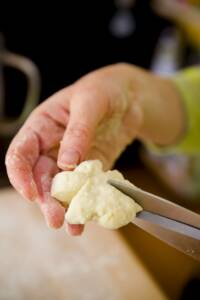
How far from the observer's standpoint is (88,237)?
35.9 inches

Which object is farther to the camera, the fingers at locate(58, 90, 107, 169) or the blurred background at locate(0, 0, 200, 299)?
the blurred background at locate(0, 0, 200, 299)

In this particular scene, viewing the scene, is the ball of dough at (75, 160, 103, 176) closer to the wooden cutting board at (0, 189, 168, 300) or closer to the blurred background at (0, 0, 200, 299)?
the wooden cutting board at (0, 189, 168, 300)

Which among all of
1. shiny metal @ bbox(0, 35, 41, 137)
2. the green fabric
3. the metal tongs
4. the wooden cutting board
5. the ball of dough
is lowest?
shiny metal @ bbox(0, 35, 41, 137)

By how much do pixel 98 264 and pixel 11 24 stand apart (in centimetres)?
101

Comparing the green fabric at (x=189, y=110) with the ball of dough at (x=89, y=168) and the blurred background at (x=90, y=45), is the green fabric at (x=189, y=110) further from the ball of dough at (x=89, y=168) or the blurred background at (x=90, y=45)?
the blurred background at (x=90, y=45)

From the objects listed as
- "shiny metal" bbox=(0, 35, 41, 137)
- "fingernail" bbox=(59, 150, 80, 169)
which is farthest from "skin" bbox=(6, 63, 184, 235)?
"shiny metal" bbox=(0, 35, 41, 137)

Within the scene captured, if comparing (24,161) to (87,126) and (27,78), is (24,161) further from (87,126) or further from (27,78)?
(27,78)

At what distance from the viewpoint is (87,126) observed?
629 millimetres

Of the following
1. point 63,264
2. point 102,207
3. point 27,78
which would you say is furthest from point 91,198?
point 27,78

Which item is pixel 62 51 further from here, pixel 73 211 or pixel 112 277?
pixel 73 211

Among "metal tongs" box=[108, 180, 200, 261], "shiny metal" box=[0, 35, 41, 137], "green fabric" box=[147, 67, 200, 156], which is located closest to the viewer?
"metal tongs" box=[108, 180, 200, 261]

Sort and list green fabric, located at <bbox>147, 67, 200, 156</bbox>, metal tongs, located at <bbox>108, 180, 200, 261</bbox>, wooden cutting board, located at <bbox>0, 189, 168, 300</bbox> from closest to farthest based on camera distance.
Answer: metal tongs, located at <bbox>108, 180, 200, 261</bbox>
wooden cutting board, located at <bbox>0, 189, 168, 300</bbox>
green fabric, located at <bbox>147, 67, 200, 156</bbox>

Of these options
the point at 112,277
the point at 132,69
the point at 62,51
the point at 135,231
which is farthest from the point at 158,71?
the point at 112,277

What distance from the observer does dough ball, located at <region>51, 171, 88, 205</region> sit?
58 centimetres
